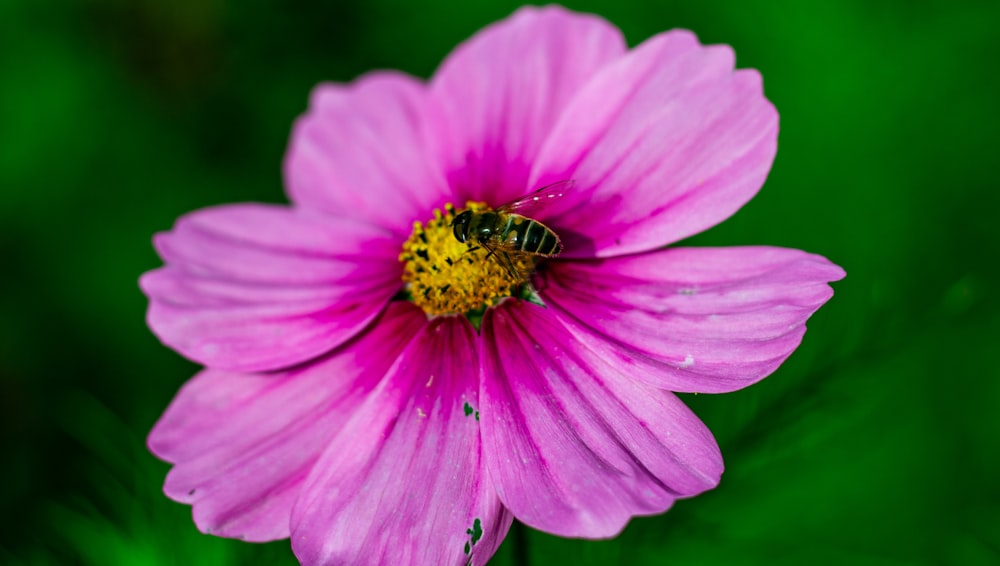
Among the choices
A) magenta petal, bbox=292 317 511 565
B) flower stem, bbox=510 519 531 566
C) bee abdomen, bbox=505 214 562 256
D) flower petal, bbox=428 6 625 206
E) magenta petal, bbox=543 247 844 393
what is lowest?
flower stem, bbox=510 519 531 566

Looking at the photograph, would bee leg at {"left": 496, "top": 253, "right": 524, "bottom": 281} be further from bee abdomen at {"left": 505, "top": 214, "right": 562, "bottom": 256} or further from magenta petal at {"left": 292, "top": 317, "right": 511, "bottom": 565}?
magenta petal at {"left": 292, "top": 317, "right": 511, "bottom": 565}

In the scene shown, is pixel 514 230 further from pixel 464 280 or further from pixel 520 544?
pixel 520 544

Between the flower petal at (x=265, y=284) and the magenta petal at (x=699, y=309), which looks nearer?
the magenta petal at (x=699, y=309)

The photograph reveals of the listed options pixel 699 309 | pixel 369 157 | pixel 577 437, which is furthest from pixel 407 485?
pixel 369 157

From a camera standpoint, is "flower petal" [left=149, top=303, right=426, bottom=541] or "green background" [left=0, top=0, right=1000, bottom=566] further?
"green background" [left=0, top=0, right=1000, bottom=566]

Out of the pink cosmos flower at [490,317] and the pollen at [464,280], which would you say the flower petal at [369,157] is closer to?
the pink cosmos flower at [490,317]

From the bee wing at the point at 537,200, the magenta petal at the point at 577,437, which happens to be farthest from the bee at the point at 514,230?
the magenta petal at the point at 577,437

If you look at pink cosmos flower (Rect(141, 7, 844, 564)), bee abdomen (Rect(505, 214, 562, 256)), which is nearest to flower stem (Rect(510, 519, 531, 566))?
pink cosmos flower (Rect(141, 7, 844, 564))

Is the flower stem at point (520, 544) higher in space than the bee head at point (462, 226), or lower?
lower
